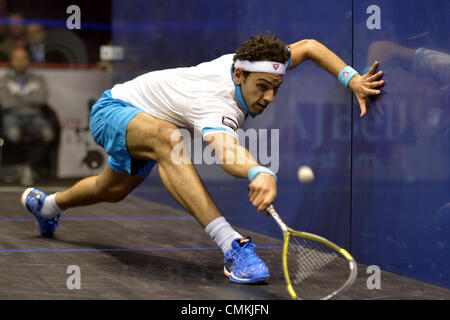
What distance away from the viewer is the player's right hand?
192cm

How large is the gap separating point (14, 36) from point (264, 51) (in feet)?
17.6

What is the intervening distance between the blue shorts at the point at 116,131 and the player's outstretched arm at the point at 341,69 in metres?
0.58

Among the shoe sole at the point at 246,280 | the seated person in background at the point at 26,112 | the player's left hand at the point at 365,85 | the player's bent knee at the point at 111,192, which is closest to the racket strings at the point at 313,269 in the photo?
the shoe sole at the point at 246,280

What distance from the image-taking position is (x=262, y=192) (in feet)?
6.31

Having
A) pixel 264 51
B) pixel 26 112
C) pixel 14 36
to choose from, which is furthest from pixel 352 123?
pixel 14 36

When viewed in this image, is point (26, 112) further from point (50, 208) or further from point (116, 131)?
point (116, 131)

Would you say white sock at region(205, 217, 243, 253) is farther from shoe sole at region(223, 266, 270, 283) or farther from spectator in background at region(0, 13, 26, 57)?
spectator in background at region(0, 13, 26, 57)

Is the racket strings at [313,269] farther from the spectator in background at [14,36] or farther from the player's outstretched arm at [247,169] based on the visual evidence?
the spectator in background at [14,36]

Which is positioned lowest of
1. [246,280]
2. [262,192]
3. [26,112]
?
[246,280]

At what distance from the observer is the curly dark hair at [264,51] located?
2254mm

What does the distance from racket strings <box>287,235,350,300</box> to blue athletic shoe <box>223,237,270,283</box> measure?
3.5 inches

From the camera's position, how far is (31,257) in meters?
2.66

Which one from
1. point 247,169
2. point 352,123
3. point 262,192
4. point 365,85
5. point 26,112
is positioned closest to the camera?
point 262,192
